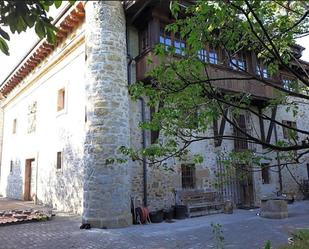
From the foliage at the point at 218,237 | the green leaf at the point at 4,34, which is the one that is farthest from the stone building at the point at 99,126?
the green leaf at the point at 4,34

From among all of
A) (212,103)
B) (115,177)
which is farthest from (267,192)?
(212,103)

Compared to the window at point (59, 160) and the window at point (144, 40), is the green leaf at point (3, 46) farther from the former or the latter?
the window at point (59, 160)

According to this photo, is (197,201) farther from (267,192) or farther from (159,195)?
(267,192)

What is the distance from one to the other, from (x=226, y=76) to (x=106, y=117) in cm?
497

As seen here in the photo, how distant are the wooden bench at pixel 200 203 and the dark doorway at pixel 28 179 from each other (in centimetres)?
805

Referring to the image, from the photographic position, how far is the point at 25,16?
1.87 metres

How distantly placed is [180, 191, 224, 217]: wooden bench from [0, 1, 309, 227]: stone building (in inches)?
14.3

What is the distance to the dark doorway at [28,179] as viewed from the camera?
14734 mm

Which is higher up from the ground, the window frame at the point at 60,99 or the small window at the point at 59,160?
the window frame at the point at 60,99

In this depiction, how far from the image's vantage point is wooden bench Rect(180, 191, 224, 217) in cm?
1035

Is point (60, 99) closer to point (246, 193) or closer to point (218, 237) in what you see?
point (246, 193)

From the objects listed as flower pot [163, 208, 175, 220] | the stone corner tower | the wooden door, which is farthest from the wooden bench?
the wooden door

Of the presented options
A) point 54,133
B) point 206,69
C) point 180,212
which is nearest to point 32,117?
point 54,133

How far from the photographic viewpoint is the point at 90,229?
791cm
